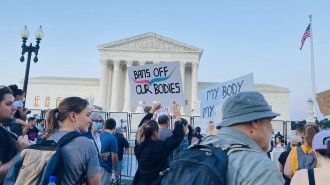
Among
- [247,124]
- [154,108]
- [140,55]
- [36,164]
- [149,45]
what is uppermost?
[149,45]

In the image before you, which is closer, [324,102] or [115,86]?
[324,102]

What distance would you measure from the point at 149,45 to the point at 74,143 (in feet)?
167

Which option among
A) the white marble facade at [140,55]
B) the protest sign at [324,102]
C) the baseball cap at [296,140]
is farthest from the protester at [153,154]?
the white marble facade at [140,55]

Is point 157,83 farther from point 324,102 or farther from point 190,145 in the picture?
point 324,102

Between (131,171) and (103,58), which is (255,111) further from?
(103,58)

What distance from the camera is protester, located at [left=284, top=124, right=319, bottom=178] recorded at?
13.4 ft

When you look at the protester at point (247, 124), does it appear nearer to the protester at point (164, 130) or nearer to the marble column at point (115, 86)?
the protester at point (164, 130)

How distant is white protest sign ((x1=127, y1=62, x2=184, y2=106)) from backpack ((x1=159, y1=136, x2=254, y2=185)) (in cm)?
438

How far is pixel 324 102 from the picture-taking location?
26.5 feet

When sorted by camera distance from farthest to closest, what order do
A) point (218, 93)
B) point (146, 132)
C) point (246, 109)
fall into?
1. point (218, 93)
2. point (146, 132)
3. point (246, 109)

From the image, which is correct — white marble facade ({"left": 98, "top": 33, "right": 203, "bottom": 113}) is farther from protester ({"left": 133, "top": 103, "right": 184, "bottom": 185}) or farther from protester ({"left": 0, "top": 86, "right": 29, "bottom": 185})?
protester ({"left": 0, "top": 86, "right": 29, "bottom": 185})

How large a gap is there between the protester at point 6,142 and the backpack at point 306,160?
3.84 meters

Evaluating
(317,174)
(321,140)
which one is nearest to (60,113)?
(317,174)

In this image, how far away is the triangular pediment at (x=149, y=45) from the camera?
51.4 metres
